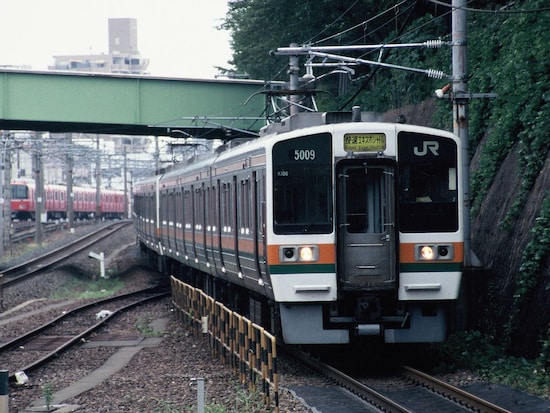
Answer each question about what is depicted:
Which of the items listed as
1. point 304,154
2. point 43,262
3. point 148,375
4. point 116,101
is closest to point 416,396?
point 304,154

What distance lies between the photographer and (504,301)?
14.7 meters

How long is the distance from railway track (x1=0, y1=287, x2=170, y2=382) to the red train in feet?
141

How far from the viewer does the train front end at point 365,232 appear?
43.2ft

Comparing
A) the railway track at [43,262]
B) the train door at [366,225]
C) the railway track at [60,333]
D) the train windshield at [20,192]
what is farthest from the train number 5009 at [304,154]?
the train windshield at [20,192]

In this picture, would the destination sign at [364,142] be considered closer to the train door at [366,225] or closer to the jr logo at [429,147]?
the train door at [366,225]

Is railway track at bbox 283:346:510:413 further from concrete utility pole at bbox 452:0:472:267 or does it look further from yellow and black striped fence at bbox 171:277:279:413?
concrete utility pole at bbox 452:0:472:267

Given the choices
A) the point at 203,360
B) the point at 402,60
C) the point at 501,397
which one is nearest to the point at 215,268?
the point at 203,360

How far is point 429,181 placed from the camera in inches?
527

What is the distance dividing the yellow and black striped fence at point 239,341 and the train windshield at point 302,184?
132 centimetres

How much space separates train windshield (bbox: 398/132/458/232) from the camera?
524 inches

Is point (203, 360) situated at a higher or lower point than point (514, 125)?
lower

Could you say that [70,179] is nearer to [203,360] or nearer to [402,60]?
[402,60]

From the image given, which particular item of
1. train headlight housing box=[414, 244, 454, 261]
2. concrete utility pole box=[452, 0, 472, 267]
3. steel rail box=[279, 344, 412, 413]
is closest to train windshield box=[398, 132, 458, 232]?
train headlight housing box=[414, 244, 454, 261]

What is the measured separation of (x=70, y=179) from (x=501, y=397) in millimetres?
49862
